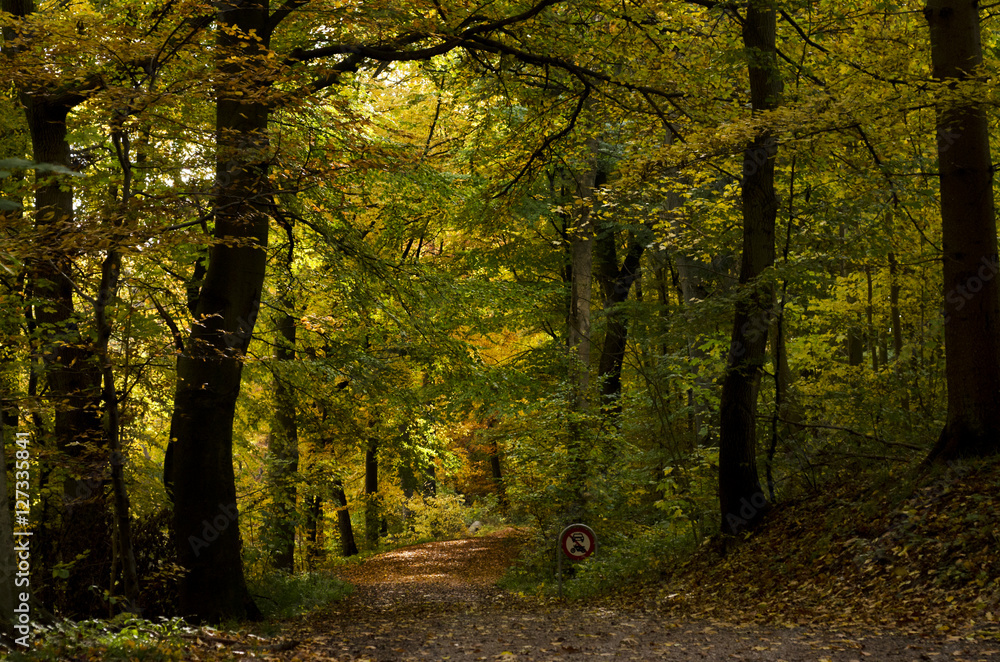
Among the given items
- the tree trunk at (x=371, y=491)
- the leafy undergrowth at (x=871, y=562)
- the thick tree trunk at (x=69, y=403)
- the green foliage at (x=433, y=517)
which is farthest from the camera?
the green foliage at (x=433, y=517)

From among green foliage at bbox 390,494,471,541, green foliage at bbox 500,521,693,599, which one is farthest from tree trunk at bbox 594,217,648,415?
green foliage at bbox 390,494,471,541

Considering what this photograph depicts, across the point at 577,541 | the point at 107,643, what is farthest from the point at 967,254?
the point at 107,643

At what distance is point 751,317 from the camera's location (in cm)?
980

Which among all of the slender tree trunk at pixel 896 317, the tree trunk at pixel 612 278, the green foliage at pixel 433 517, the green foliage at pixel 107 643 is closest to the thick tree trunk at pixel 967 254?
the slender tree trunk at pixel 896 317

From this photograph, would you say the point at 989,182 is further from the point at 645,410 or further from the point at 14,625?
the point at 14,625

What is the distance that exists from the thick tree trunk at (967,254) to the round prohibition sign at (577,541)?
469 centimetres

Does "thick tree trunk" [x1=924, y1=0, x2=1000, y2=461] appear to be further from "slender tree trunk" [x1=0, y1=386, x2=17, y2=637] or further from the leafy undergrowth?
"slender tree trunk" [x1=0, y1=386, x2=17, y2=637]

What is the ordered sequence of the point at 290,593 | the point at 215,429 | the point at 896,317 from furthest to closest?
the point at 896,317 → the point at 290,593 → the point at 215,429

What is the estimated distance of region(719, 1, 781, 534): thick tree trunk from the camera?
32.4ft

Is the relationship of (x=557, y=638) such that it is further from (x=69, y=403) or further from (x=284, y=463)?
(x=284, y=463)

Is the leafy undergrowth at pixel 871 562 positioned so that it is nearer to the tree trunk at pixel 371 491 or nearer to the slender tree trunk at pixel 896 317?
the slender tree trunk at pixel 896 317

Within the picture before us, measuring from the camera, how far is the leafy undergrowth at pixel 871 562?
6.51m

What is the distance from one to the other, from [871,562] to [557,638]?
11.1 ft

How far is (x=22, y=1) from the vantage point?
9445 millimetres
